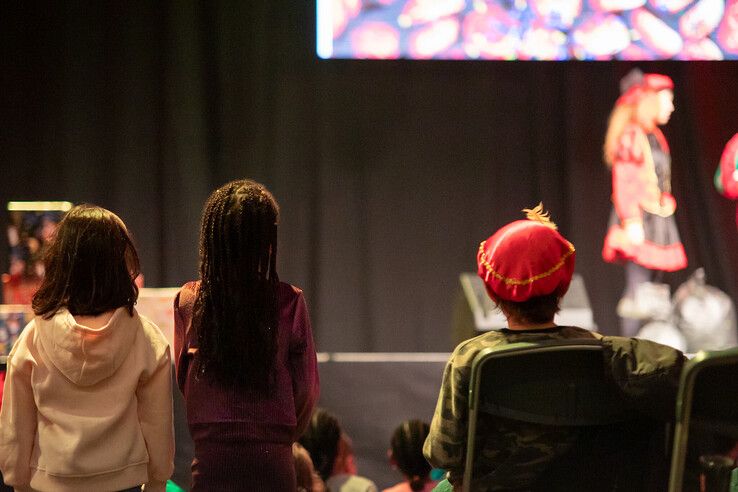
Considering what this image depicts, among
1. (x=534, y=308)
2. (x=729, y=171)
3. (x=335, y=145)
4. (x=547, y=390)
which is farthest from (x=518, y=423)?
(x=729, y=171)

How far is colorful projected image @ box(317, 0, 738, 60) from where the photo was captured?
4.47m

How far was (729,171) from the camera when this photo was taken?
4.82 m

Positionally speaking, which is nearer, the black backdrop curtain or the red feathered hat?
the red feathered hat

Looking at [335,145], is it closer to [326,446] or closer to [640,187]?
[640,187]

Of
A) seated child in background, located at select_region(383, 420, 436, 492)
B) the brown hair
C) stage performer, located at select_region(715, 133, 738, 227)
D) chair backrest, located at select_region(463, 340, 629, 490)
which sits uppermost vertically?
stage performer, located at select_region(715, 133, 738, 227)

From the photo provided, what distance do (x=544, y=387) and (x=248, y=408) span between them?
1.82 feet

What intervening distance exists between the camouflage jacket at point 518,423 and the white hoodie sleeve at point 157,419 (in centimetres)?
54

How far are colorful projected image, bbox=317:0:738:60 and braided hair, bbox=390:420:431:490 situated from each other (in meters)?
2.20

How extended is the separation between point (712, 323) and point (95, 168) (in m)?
3.20

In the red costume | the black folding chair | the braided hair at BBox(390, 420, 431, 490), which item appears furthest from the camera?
the red costume

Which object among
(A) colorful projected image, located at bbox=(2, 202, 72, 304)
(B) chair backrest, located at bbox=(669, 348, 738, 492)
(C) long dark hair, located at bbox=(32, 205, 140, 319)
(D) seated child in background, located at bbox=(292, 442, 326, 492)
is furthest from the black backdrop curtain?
(B) chair backrest, located at bbox=(669, 348, 738, 492)

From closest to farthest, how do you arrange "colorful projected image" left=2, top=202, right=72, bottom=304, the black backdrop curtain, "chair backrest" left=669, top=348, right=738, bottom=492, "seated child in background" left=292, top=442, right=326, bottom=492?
1. "chair backrest" left=669, top=348, right=738, bottom=492
2. "seated child in background" left=292, top=442, right=326, bottom=492
3. "colorful projected image" left=2, top=202, right=72, bottom=304
4. the black backdrop curtain

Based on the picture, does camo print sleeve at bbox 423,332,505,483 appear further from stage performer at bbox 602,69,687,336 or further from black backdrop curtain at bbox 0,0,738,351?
stage performer at bbox 602,69,687,336

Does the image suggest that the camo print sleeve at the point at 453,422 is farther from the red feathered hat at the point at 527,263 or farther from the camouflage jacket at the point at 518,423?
the red feathered hat at the point at 527,263
